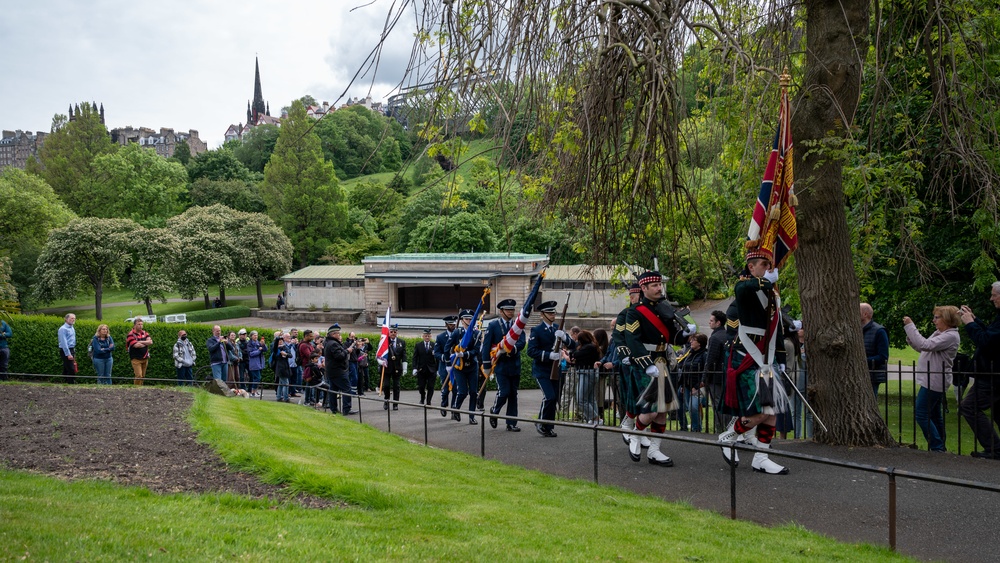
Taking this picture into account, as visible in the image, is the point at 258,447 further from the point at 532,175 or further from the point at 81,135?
the point at 81,135

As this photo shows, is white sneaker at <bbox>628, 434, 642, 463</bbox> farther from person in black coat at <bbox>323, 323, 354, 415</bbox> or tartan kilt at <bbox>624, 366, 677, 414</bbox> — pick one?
person in black coat at <bbox>323, 323, 354, 415</bbox>

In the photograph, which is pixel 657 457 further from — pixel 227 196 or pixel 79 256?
pixel 227 196

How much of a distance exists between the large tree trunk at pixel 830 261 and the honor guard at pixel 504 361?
5000 mm

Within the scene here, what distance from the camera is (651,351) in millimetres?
9117

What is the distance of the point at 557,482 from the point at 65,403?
8.54m

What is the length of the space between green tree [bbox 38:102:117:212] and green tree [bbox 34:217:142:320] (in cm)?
2793

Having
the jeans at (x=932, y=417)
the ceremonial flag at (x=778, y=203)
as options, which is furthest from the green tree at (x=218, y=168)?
the ceremonial flag at (x=778, y=203)

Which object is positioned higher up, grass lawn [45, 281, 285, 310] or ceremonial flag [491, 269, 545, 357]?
ceremonial flag [491, 269, 545, 357]

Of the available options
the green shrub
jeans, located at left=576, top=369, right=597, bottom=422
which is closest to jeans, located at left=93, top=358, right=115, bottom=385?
jeans, located at left=576, top=369, right=597, bottom=422

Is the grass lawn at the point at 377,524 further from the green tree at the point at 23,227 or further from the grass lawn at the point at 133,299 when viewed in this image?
the grass lawn at the point at 133,299

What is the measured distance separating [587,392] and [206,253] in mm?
54074

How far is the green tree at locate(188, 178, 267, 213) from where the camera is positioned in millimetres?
85000

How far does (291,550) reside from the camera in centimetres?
476

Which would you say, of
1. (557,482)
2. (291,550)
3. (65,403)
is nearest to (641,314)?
(557,482)
